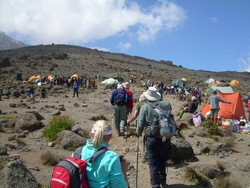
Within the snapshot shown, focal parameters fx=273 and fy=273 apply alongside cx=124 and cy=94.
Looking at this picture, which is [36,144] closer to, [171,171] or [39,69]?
[171,171]

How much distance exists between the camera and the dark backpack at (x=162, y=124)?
4.38 metres

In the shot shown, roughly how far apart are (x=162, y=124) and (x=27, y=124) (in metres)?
7.21

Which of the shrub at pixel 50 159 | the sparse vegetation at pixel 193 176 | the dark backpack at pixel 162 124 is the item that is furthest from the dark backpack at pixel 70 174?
the shrub at pixel 50 159

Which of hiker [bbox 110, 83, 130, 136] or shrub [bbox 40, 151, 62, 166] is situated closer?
shrub [bbox 40, 151, 62, 166]

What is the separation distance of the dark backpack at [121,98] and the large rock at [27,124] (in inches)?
158

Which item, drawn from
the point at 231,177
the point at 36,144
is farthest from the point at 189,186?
the point at 36,144

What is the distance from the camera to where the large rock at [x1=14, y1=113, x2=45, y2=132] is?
10125 millimetres

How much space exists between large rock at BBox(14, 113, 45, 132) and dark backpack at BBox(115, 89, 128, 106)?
4023 mm

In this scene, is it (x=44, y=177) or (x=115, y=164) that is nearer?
(x=115, y=164)

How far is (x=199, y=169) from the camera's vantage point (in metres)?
5.93

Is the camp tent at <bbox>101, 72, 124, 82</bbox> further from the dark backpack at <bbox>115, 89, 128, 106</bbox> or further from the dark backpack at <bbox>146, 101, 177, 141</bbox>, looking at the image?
the dark backpack at <bbox>146, 101, 177, 141</bbox>

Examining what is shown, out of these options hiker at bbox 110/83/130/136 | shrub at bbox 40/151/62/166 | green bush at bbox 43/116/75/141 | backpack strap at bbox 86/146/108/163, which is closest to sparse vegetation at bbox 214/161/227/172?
hiker at bbox 110/83/130/136

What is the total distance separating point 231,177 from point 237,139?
417 centimetres

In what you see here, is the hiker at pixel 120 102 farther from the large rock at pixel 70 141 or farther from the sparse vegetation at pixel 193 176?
the sparse vegetation at pixel 193 176
